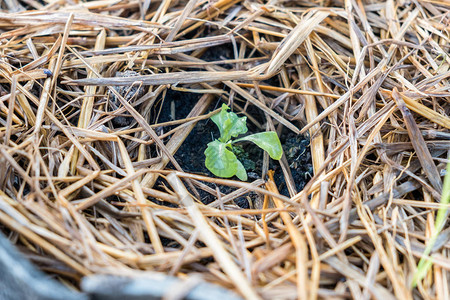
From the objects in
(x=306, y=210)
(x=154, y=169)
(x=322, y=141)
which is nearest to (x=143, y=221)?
(x=154, y=169)

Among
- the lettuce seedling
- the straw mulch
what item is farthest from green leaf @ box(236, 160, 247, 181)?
the straw mulch

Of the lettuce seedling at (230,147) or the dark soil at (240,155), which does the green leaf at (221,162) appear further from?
the dark soil at (240,155)

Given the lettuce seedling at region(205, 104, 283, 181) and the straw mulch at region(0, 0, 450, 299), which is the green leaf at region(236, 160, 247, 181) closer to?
the lettuce seedling at region(205, 104, 283, 181)


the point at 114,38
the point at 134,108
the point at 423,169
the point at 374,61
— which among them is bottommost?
the point at 423,169

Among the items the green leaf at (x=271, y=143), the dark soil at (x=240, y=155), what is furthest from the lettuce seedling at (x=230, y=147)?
the dark soil at (x=240, y=155)

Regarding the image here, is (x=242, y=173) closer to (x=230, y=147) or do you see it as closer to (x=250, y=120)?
(x=230, y=147)

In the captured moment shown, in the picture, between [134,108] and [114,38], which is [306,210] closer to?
[134,108]
